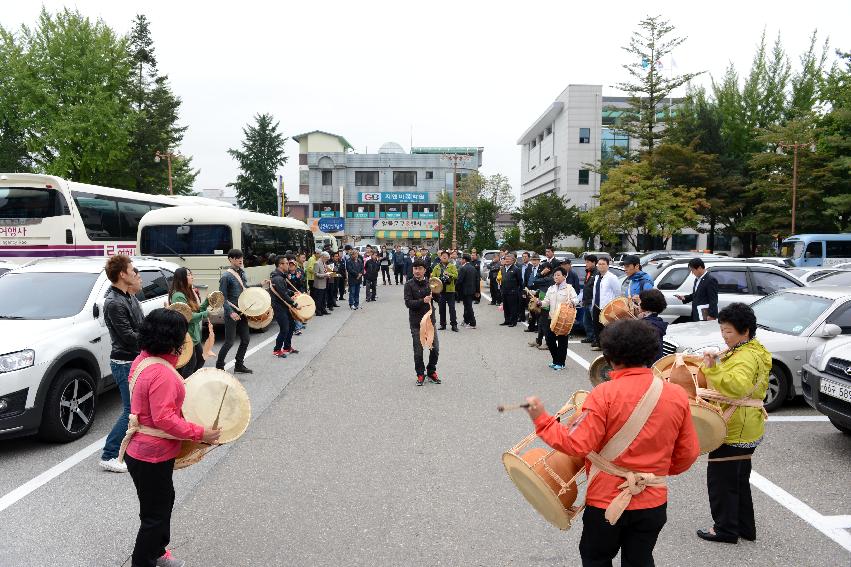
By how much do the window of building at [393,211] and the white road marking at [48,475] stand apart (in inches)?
2726

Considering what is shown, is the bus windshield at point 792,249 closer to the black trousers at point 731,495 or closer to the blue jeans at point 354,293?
the blue jeans at point 354,293

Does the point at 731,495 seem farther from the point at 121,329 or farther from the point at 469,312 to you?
the point at 469,312

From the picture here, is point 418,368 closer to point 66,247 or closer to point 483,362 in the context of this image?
point 483,362

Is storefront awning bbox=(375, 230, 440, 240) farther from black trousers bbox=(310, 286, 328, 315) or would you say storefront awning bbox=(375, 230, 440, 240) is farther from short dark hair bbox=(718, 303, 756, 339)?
short dark hair bbox=(718, 303, 756, 339)

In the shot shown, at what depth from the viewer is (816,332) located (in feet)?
23.4

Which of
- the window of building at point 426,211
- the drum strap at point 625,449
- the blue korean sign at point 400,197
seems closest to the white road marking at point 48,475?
the drum strap at point 625,449

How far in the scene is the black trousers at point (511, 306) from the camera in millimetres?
15516

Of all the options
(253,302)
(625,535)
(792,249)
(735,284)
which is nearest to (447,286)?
(253,302)

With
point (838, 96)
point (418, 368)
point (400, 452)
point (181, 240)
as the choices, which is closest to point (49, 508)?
point (400, 452)

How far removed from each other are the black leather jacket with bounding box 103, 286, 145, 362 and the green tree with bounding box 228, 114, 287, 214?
58.9 metres

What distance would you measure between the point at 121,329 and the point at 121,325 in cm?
4

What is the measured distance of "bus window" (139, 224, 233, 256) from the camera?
13766mm

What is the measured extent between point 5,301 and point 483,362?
712 cm

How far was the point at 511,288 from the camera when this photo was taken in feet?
50.8
